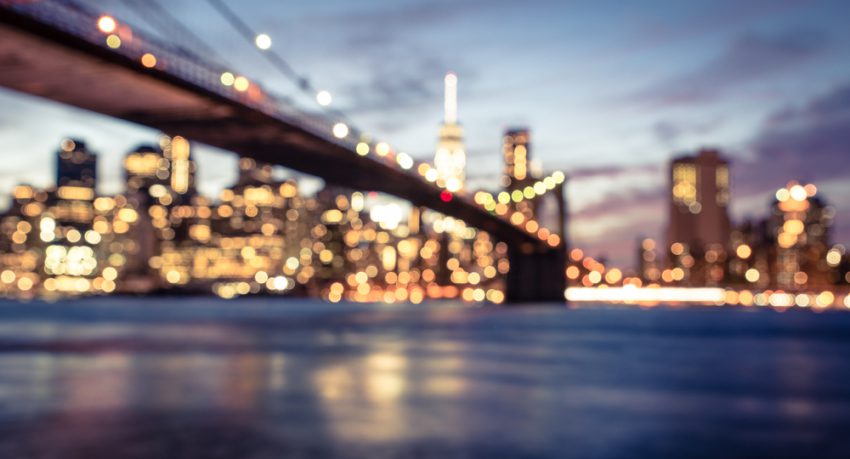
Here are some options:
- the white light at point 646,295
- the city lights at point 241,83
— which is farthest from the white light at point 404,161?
the white light at point 646,295

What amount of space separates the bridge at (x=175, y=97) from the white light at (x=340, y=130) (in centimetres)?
4

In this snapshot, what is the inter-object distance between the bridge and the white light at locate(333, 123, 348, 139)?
4 centimetres

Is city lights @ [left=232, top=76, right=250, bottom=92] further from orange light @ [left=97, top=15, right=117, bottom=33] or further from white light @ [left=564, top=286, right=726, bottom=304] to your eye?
white light @ [left=564, top=286, right=726, bottom=304]

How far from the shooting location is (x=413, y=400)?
1507cm

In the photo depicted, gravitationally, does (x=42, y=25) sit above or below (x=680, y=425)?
above

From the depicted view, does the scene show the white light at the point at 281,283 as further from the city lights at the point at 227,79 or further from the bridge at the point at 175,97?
the city lights at the point at 227,79

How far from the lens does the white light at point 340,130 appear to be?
38.5 metres

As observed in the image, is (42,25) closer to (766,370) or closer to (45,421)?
(45,421)

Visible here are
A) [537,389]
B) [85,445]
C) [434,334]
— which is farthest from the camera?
[434,334]

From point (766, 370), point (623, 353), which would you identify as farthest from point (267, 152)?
point (766, 370)

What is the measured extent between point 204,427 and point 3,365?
444 inches

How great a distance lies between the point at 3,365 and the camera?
2070cm

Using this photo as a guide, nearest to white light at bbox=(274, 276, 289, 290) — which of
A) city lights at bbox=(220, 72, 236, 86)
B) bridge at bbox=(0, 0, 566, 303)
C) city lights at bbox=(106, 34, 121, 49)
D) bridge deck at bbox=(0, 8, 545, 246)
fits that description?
bridge at bbox=(0, 0, 566, 303)

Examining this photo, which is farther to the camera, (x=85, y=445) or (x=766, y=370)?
(x=766, y=370)
